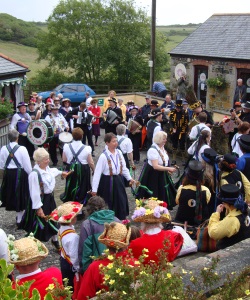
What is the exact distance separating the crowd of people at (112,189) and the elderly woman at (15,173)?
0.02m

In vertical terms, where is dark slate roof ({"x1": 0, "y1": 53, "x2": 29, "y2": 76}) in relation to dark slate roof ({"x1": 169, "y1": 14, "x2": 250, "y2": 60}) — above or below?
below

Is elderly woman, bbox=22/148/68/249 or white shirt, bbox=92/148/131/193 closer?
elderly woman, bbox=22/148/68/249

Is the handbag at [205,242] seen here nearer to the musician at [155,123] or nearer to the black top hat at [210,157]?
the black top hat at [210,157]

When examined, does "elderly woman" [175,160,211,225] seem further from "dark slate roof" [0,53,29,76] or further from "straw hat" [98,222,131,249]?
"dark slate roof" [0,53,29,76]

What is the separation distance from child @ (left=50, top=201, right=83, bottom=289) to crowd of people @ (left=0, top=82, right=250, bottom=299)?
11 mm

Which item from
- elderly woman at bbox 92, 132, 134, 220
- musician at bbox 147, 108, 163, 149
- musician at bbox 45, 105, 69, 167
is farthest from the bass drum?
elderly woman at bbox 92, 132, 134, 220

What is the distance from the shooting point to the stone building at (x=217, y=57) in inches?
677

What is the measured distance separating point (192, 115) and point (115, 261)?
28.6ft

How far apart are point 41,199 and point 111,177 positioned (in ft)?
3.78

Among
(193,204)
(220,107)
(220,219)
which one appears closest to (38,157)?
(193,204)

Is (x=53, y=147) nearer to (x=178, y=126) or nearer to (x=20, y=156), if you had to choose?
(x=178, y=126)

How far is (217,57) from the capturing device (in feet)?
58.0

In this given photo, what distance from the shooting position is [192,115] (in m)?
11.3

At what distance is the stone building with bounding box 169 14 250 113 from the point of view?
677 inches
